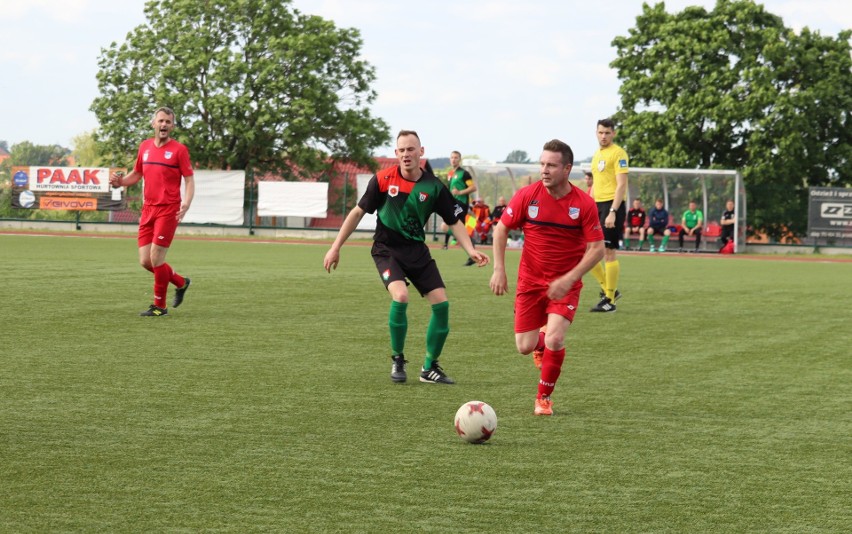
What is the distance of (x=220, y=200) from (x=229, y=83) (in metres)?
8.74

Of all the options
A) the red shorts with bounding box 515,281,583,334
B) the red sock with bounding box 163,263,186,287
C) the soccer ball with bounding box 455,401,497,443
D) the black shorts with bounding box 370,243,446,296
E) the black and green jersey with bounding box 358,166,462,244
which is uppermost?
the black and green jersey with bounding box 358,166,462,244

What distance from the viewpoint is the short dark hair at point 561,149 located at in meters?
6.95

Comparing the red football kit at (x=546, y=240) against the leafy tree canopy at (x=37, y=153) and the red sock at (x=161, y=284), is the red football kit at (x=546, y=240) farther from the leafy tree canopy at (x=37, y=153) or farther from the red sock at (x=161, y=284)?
the leafy tree canopy at (x=37, y=153)

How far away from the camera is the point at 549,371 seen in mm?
6992

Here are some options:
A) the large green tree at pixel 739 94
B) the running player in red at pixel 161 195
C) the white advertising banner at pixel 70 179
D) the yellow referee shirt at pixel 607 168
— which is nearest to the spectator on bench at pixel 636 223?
the large green tree at pixel 739 94

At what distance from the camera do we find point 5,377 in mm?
7754

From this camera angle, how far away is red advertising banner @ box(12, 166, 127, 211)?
3959 cm

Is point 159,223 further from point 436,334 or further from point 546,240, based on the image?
point 546,240

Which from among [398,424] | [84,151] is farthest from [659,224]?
[84,151]

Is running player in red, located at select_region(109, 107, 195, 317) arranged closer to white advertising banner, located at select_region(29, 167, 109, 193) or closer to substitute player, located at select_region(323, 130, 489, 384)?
substitute player, located at select_region(323, 130, 489, 384)

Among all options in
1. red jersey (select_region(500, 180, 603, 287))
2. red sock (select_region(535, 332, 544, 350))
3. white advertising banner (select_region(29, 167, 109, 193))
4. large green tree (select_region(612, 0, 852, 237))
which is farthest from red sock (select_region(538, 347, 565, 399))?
large green tree (select_region(612, 0, 852, 237))

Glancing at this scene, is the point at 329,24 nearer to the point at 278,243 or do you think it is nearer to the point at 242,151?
the point at 242,151

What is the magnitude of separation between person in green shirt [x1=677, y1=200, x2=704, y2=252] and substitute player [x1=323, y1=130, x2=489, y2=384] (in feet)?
95.1

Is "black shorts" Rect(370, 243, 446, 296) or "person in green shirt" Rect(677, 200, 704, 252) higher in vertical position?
"person in green shirt" Rect(677, 200, 704, 252)
